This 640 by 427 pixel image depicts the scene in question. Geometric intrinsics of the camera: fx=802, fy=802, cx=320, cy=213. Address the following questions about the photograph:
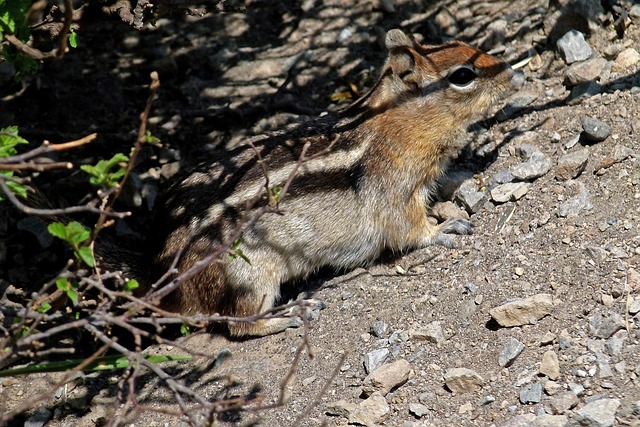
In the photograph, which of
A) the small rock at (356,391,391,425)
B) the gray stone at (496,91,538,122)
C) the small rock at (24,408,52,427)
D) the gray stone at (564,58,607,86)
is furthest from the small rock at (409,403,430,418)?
the gray stone at (564,58,607,86)

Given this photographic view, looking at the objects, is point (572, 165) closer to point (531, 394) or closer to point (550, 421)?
point (531, 394)

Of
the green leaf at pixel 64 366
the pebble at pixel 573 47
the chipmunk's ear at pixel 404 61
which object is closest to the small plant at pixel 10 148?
the green leaf at pixel 64 366

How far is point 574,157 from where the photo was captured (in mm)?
5555

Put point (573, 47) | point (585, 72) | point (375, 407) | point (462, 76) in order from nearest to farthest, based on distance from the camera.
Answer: point (375, 407)
point (462, 76)
point (585, 72)
point (573, 47)

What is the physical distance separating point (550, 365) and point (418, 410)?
29.6 inches

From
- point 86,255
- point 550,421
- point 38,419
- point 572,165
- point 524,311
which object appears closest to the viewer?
point 86,255

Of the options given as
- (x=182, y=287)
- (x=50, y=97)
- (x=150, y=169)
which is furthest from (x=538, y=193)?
(x=50, y=97)

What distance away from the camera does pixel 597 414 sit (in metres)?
3.85

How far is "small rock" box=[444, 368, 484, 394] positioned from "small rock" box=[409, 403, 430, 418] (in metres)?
0.18

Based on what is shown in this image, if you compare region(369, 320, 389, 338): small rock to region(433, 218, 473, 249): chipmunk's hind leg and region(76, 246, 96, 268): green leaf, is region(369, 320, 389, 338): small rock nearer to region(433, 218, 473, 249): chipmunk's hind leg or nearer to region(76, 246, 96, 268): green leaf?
region(433, 218, 473, 249): chipmunk's hind leg

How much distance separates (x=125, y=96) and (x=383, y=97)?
8.09ft

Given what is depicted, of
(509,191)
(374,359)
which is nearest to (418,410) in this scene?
(374,359)

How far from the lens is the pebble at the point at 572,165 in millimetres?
5484

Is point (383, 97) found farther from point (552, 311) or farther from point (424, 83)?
point (552, 311)
